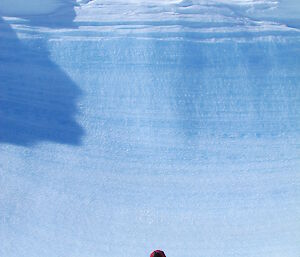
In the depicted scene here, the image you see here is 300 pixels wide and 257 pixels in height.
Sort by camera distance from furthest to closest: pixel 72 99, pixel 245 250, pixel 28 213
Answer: pixel 72 99 → pixel 28 213 → pixel 245 250

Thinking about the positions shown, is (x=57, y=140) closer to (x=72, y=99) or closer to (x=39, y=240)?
(x=72, y=99)

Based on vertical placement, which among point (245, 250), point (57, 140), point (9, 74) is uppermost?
point (9, 74)

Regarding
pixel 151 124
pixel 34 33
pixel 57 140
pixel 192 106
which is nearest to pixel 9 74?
pixel 34 33

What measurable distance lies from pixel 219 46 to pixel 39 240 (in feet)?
4.92

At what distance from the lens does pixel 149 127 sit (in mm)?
2445

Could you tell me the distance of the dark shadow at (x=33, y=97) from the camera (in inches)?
97.3

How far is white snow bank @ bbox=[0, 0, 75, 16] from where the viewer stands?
3.04 metres

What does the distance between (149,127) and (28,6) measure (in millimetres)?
1284

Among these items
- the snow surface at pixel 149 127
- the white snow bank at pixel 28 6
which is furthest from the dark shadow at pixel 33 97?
the white snow bank at pixel 28 6

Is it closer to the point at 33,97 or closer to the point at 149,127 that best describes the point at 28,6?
the point at 33,97

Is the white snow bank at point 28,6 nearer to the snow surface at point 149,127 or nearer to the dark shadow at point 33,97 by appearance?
the snow surface at point 149,127

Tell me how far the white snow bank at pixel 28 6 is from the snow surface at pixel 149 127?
1 centimetres

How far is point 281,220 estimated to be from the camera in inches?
82.0

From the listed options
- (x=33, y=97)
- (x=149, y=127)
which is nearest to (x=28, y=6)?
(x=33, y=97)
